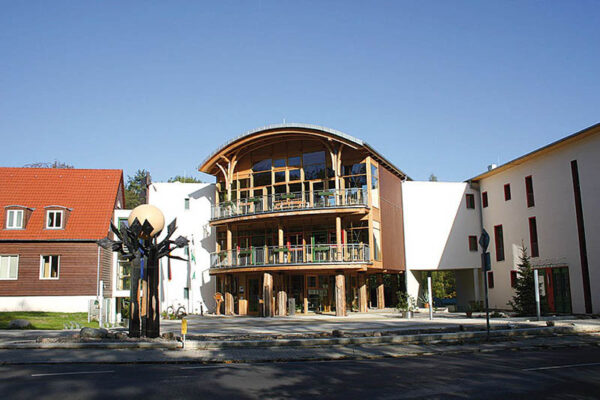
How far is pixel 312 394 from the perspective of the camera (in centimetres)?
820

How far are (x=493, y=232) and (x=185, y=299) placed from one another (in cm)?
2056

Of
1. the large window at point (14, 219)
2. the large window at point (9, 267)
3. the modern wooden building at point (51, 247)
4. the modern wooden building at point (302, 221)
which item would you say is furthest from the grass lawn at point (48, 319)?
the modern wooden building at point (302, 221)

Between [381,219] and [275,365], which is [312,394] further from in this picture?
[381,219]

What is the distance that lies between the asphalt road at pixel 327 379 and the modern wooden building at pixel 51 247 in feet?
68.6

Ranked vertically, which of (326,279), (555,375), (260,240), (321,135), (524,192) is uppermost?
(321,135)

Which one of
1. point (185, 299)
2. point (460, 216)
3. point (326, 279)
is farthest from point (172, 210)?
point (460, 216)

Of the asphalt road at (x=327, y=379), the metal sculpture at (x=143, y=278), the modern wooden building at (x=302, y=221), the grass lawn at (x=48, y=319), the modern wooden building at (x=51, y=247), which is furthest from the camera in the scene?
the modern wooden building at (x=51, y=247)

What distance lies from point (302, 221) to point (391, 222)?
5.63 m

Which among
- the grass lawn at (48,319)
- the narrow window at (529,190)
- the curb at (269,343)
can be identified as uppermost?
the narrow window at (529,190)

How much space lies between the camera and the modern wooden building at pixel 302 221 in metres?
29.0

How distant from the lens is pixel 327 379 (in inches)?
374

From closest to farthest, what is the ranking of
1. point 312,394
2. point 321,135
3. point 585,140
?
point 312,394 → point 585,140 → point 321,135

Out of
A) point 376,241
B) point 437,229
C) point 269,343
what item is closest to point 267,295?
point 376,241

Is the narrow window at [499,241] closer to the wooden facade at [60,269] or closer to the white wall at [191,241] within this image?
the white wall at [191,241]
